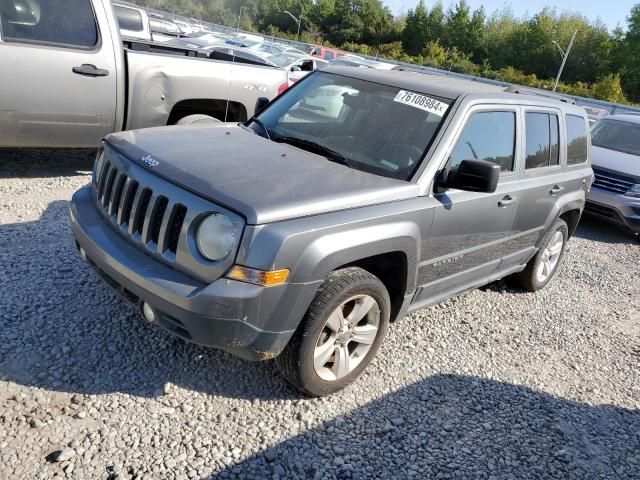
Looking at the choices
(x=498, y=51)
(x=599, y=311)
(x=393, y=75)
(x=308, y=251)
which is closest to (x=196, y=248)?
(x=308, y=251)

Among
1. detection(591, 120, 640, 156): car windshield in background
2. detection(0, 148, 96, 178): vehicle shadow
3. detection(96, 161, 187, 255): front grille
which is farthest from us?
detection(591, 120, 640, 156): car windshield in background

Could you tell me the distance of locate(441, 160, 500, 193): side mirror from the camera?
3.23 m

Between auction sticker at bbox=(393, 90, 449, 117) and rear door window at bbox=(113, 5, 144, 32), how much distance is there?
332 inches

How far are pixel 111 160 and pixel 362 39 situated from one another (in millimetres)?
86840

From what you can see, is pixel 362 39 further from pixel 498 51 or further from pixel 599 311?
pixel 599 311

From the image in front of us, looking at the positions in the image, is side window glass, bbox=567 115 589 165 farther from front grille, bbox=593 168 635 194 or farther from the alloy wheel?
front grille, bbox=593 168 635 194

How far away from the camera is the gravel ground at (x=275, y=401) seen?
105 inches

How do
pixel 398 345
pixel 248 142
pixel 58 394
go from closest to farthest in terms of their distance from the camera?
pixel 58 394
pixel 248 142
pixel 398 345

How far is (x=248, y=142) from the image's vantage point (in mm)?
3566

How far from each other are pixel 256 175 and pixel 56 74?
3.50 metres

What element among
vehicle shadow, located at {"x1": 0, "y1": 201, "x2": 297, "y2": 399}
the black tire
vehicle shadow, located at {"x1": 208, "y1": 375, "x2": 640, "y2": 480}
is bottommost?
vehicle shadow, located at {"x1": 0, "y1": 201, "x2": 297, "y2": 399}

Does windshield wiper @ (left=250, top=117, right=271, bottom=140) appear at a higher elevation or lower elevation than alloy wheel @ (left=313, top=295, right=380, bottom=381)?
higher

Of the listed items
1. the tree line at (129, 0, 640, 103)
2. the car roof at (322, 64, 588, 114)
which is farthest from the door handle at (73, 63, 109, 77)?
the tree line at (129, 0, 640, 103)

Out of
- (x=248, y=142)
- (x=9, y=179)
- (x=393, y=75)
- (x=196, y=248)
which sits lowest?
(x=9, y=179)
